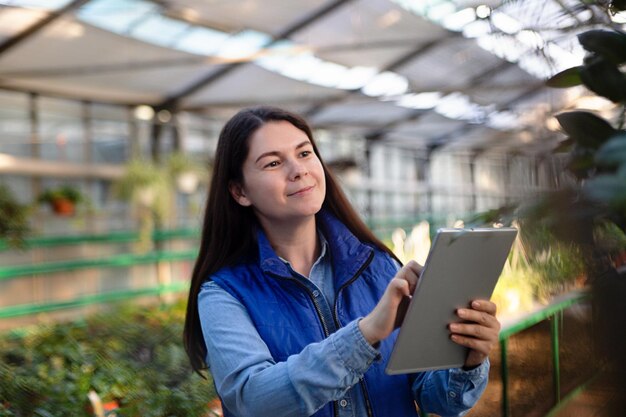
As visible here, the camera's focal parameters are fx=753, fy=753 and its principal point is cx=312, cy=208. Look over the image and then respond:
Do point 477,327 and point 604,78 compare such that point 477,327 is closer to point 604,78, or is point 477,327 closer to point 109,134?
point 604,78

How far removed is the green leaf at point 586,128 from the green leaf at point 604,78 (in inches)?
1.3

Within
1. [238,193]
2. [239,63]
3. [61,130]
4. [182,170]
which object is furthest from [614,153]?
[61,130]

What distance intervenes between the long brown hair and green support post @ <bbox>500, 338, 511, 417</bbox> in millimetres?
312

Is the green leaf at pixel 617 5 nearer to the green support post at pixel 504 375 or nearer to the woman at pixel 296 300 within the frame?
the woman at pixel 296 300

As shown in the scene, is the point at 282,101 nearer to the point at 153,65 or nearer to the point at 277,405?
the point at 153,65

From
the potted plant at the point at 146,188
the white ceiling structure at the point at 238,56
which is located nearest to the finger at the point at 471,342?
the white ceiling structure at the point at 238,56

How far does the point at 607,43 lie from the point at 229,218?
831 mm

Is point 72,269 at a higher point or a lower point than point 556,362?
lower

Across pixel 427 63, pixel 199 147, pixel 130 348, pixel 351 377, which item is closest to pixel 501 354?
pixel 351 377

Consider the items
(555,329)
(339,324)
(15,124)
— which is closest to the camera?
(555,329)

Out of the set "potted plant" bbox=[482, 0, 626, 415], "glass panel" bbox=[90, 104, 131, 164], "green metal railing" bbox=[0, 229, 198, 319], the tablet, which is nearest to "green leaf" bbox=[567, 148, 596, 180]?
"potted plant" bbox=[482, 0, 626, 415]

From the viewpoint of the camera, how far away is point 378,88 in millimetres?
10680

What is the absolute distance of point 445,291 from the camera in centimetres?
101

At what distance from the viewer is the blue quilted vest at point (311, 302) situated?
1204 millimetres
